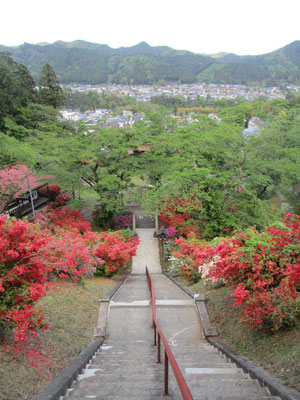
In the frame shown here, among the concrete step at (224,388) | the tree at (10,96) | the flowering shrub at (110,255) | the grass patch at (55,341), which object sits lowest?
the flowering shrub at (110,255)

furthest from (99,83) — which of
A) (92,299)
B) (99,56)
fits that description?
(92,299)

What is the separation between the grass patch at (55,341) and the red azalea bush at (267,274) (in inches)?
140

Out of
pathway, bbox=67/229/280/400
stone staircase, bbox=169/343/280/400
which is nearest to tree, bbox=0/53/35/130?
pathway, bbox=67/229/280/400

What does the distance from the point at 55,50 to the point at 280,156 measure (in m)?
210

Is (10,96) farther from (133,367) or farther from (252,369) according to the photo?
(252,369)

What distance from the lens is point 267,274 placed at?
6316 millimetres

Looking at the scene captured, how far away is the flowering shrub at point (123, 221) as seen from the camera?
19.5 m

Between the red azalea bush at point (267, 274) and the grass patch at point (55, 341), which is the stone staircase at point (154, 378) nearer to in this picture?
the grass patch at point (55, 341)

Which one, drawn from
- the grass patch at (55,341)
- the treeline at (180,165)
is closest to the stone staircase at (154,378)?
the grass patch at (55,341)

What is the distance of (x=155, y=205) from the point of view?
1591 cm

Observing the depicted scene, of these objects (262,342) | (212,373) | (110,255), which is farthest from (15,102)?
(212,373)

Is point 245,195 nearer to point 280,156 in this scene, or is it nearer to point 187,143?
point 187,143

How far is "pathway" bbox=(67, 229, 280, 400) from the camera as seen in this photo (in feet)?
13.3

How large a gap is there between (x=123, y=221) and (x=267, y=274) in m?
14.0
